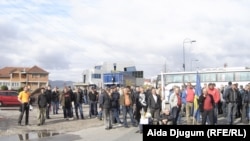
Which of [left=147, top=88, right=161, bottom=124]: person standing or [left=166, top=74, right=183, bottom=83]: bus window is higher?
[left=166, top=74, right=183, bottom=83]: bus window

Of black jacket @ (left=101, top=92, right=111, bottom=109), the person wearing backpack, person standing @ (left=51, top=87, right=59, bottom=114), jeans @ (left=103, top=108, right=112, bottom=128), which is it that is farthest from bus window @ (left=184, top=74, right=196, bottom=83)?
jeans @ (left=103, top=108, right=112, bottom=128)

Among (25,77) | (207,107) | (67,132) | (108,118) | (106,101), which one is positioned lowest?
(67,132)

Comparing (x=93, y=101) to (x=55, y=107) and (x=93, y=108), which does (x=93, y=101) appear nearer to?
(x=93, y=108)

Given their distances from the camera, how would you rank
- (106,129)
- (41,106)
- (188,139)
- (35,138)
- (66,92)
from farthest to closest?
(66,92), (41,106), (106,129), (35,138), (188,139)

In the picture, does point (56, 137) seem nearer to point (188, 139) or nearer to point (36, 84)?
point (188, 139)

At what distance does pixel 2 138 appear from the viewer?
16625 millimetres

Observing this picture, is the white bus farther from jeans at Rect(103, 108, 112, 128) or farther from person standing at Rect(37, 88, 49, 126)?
person standing at Rect(37, 88, 49, 126)

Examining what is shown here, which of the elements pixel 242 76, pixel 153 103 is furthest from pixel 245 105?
pixel 242 76

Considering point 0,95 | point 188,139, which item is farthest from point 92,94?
point 188,139

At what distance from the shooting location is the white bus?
34.4 m

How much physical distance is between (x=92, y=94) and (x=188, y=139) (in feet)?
68.1

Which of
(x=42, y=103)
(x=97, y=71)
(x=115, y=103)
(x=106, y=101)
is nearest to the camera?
(x=106, y=101)

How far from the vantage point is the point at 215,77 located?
3606 cm

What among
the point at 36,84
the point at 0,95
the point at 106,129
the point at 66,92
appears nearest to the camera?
the point at 106,129
